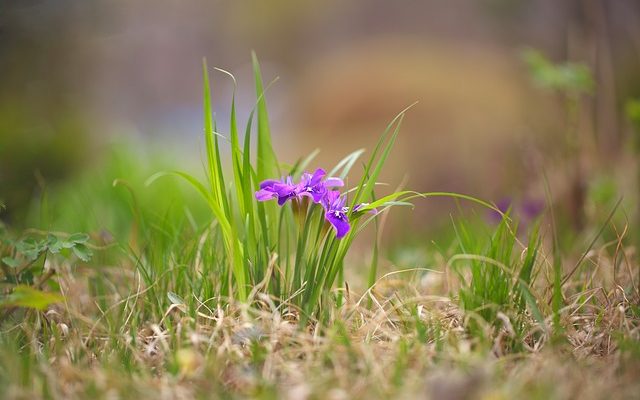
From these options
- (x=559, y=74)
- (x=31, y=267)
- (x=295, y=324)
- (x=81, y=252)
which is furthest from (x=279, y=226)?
(x=559, y=74)

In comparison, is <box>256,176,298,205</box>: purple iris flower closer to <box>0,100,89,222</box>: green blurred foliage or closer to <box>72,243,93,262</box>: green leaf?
<box>72,243,93,262</box>: green leaf

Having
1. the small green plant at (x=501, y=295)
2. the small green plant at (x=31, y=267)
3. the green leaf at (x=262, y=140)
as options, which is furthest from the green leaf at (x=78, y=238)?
the small green plant at (x=501, y=295)

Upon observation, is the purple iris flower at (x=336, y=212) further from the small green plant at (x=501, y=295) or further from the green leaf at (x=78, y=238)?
the green leaf at (x=78, y=238)

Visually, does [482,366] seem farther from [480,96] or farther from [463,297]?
[480,96]

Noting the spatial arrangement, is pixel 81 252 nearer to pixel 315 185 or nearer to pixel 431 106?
pixel 315 185

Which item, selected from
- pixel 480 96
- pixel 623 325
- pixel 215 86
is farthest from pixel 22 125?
pixel 215 86
